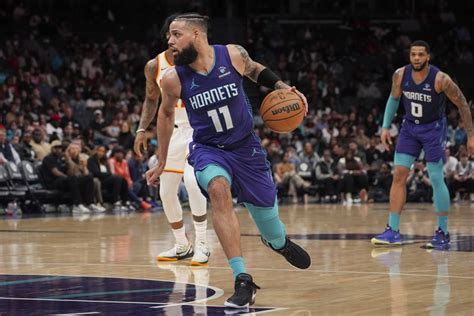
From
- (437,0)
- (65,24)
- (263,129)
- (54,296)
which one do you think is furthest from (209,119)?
(437,0)

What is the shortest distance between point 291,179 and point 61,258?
518 inches

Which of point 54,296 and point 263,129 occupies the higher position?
point 263,129

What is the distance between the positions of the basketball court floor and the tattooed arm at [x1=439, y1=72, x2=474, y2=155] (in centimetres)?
111

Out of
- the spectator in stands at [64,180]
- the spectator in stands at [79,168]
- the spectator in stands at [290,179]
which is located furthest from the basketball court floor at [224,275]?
the spectator in stands at [290,179]

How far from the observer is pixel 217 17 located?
30547mm

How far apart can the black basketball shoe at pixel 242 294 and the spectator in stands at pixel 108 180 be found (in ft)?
41.9

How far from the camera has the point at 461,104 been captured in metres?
10.8

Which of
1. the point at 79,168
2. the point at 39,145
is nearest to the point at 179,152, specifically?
the point at 79,168

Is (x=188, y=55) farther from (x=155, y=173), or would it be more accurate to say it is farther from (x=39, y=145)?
(x=39, y=145)

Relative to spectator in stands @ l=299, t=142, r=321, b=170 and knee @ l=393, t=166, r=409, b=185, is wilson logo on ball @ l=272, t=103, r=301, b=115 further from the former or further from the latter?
spectator in stands @ l=299, t=142, r=321, b=170

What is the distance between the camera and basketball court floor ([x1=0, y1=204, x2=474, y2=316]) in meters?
6.75

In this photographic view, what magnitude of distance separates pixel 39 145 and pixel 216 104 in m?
13.0

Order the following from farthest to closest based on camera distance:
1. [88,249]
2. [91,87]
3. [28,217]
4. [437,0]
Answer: [437,0] < [91,87] < [28,217] < [88,249]

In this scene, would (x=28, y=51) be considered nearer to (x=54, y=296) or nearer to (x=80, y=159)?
(x=80, y=159)
